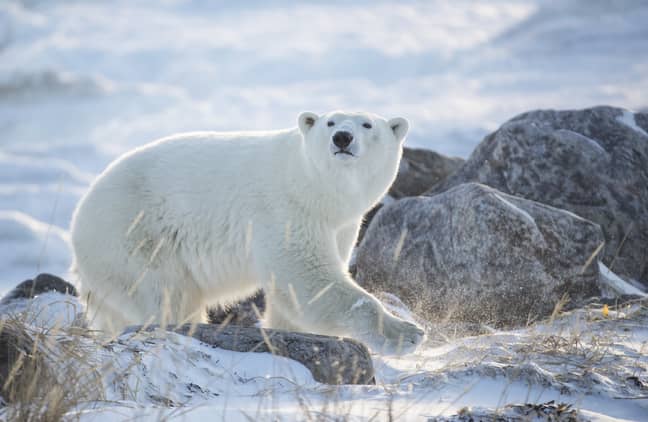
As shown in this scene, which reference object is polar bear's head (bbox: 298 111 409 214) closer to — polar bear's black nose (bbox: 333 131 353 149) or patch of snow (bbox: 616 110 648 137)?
polar bear's black nose (bbox: 333 131 353 149)

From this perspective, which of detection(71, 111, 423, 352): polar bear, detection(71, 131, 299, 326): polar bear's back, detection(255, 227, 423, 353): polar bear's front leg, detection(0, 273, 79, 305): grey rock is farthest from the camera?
detection(0, 273, 79, 305): grey rock

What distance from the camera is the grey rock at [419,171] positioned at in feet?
34.4

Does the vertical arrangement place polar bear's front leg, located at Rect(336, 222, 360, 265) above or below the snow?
above

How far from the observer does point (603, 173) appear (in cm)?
873

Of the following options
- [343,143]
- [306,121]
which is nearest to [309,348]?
[343,143]

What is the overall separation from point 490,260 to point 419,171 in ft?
14.0

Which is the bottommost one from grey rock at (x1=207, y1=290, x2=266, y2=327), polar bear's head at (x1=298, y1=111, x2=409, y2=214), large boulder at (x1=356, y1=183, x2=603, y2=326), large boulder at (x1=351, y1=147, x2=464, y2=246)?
grey rock at (x1=207, y1=290, x2=266, y2=327)

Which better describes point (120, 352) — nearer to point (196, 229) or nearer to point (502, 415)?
point (502, 415)

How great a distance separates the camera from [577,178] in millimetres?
8594

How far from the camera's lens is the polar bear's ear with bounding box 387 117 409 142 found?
532 cm

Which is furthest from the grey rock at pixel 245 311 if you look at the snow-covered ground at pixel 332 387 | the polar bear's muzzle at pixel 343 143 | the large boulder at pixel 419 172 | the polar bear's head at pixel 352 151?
the snow-covered ground at pixel 332 387

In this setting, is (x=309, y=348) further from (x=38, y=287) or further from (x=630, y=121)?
(x=630, y=121)

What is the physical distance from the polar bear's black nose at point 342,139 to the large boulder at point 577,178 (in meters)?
4.42

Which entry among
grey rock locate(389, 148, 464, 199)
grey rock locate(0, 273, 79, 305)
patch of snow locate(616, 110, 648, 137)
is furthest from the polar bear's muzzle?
patch of snow locate(616, 110, 648, 137)
